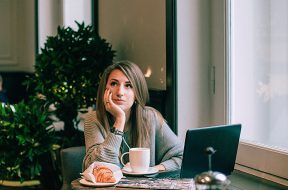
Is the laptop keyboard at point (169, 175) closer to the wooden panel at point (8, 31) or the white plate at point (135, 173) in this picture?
the white plate at point (135, 173)

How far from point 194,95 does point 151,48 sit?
1.52ft

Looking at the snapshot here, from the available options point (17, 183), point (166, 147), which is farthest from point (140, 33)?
point (17, 183)

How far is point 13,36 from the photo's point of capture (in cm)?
622

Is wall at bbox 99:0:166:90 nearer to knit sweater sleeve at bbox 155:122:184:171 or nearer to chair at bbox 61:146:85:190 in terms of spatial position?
knit sweater sleeve at bbox 155:122:184:171

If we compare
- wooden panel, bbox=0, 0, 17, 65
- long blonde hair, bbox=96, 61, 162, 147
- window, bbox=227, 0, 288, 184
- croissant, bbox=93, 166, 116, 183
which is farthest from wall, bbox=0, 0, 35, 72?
croissant, bbox=93, 166, 116, 183

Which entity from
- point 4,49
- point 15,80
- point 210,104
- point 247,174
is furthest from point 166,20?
point 4,49

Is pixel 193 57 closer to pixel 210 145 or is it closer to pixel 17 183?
pixel 210 145

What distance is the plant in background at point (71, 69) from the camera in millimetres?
3113

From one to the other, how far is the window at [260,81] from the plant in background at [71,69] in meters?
1.10

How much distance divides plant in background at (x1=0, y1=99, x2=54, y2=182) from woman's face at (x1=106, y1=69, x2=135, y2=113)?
110 centimetres

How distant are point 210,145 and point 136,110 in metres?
0.61

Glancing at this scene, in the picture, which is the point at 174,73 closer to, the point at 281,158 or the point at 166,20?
the point at 166,20

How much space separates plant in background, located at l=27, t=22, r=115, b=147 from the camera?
3113mm

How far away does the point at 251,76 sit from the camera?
2.20 meters
